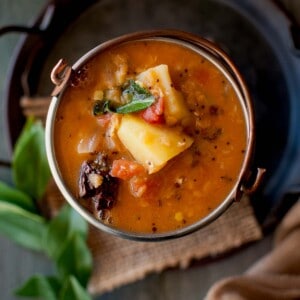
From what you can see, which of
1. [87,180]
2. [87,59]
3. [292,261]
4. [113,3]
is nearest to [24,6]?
[113,3]

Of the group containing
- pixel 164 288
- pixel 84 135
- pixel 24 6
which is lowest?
pixel 164 288

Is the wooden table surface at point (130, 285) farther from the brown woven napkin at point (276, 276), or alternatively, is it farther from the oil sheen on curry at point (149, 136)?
the oil sheen on curry at point (149, 136)

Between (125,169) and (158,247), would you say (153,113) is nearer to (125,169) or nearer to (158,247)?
(125,169)

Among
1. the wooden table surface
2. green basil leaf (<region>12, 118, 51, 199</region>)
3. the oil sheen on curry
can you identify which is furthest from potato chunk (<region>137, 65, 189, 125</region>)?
the wooden table surface

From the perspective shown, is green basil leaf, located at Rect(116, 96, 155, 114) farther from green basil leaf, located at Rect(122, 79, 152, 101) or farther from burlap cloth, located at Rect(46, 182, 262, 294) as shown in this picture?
burlap cloth, located at Rect(46, 182, 262, 294)

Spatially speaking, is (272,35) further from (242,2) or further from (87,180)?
(87,180)

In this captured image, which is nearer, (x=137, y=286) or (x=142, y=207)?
(x=142, y=207)
